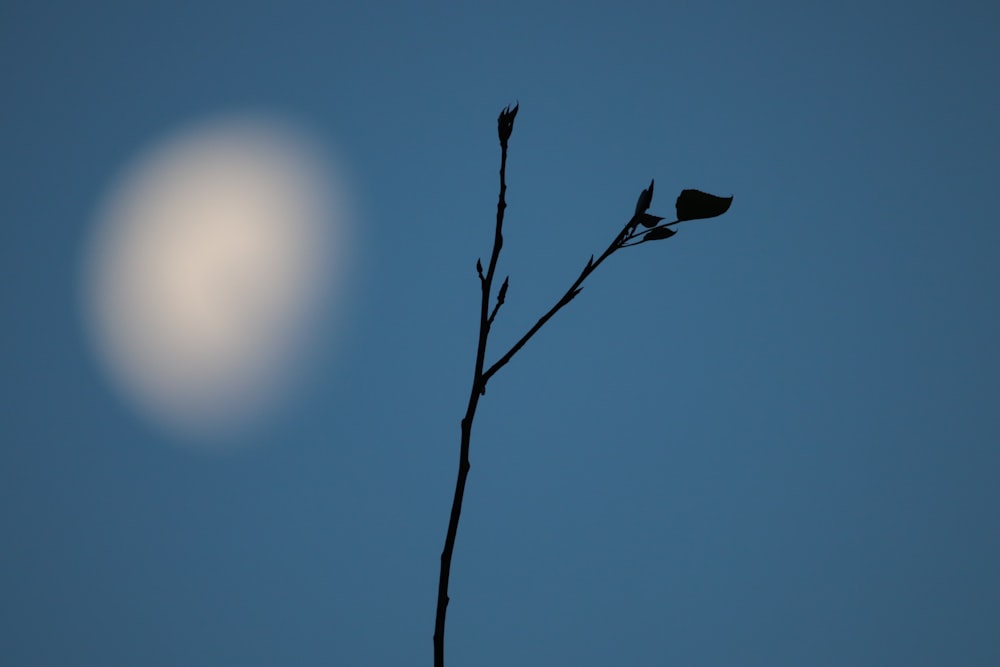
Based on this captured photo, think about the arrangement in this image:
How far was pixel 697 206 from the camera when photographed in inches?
28.2

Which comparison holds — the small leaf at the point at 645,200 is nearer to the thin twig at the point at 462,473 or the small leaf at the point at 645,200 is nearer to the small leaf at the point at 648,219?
the small leaf at the point at 648,219

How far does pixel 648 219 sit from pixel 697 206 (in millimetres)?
44

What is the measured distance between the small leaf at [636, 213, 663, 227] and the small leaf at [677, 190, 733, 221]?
19 mm

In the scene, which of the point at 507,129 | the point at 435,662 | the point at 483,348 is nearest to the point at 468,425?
the point at 483,348

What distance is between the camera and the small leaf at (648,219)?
710mm

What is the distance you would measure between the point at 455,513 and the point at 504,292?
242 mm

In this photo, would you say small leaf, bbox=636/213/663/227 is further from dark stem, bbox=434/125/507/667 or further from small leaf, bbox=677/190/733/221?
dark stem, bbox=434/125/507/667

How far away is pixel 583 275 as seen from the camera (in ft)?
2.02

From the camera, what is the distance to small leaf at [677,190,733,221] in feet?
2.32

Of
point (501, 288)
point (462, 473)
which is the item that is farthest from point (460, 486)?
point (501, 288)

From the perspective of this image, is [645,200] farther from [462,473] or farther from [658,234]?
[462,473]

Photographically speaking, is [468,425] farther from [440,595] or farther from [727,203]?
[727,203]

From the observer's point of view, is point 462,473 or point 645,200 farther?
point 645,200

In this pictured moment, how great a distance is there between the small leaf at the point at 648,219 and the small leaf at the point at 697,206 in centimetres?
2
